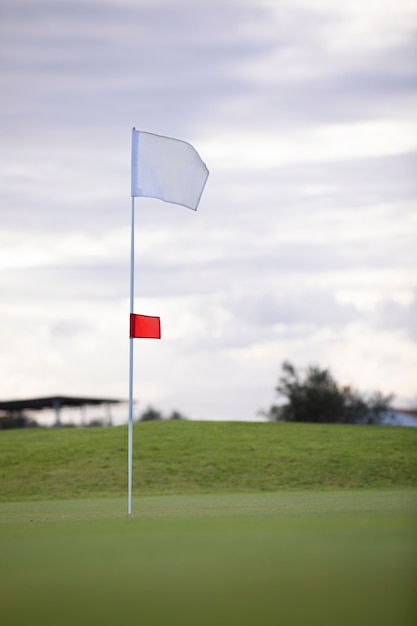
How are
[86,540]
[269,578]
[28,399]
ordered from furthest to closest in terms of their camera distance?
[28,399] → [86,540] → [269,578]

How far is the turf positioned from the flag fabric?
5.43 m

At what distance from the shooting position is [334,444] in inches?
1102

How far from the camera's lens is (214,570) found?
734 centimetres

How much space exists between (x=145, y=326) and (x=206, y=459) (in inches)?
478

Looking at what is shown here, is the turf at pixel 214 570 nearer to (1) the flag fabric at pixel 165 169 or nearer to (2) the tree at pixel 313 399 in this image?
(1) the flag fabric at pixel 165 169

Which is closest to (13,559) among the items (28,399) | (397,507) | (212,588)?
(212,588)

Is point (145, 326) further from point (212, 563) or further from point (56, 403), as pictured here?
point (56, 403)

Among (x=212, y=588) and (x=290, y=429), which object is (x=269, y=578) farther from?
(x=290, y=429)

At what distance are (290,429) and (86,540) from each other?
21.4 metres

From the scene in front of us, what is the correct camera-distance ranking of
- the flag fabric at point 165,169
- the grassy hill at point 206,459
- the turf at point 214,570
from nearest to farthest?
the turf at point 214,570, the flag fabric at point 165,169, the grassy hill at point 206,459

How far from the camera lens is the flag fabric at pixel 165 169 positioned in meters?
15.5

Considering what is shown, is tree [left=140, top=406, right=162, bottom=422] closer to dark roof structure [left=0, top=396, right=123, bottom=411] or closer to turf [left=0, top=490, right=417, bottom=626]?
dark roof structure [left=0, top=396, right=123, bottom=411]

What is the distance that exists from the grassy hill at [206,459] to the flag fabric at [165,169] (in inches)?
340

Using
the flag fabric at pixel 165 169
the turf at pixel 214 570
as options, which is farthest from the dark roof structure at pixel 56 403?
the turf at pixel 214 570
